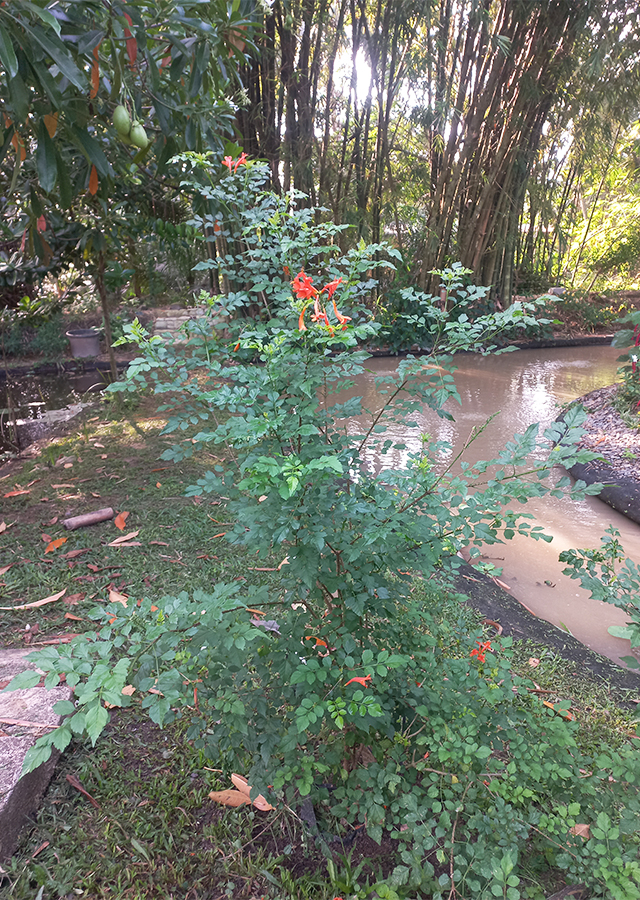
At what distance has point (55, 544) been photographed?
219 centimetres

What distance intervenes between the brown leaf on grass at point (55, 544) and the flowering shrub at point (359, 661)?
1291 mm

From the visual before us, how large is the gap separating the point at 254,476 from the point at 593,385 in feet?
16.6

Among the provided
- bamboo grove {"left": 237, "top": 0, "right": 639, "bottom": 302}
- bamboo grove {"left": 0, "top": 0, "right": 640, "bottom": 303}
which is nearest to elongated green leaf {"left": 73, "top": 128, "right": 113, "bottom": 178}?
bamboo grove {"left": 0, "top": 0, "right": 640, "bottom": 303}

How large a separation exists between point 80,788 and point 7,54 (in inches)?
63.6

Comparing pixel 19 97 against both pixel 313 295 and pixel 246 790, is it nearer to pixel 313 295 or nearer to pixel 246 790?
pixel 313 295

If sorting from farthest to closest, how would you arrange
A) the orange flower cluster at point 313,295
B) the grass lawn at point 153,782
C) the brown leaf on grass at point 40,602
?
1. the brown leaf on grass at point 40,602
2. the grass lawn at point 153,782
3. the orange flower cluster at point 313,295

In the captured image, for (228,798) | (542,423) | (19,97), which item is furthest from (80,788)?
(542,423)

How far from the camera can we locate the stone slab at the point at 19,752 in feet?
3.52

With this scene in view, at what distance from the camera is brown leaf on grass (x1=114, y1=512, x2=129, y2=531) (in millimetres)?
2338

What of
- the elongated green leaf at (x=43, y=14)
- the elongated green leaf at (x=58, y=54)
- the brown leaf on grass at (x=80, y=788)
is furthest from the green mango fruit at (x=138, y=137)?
the brown leaf on grass at (x=80, y=788)

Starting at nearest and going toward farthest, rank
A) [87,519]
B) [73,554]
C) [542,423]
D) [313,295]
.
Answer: [313,295] → [73,554] → [87,519] → [542,423]

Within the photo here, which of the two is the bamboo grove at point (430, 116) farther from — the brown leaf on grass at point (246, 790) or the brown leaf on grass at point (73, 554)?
the brown leaf on grass at point (246, 790)

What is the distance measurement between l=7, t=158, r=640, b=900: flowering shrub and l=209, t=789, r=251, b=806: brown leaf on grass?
105mm

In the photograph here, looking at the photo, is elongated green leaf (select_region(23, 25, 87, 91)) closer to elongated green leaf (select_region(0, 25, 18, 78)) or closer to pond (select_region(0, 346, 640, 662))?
elongated green leaf (select_region(0, 25, 18, 78))
